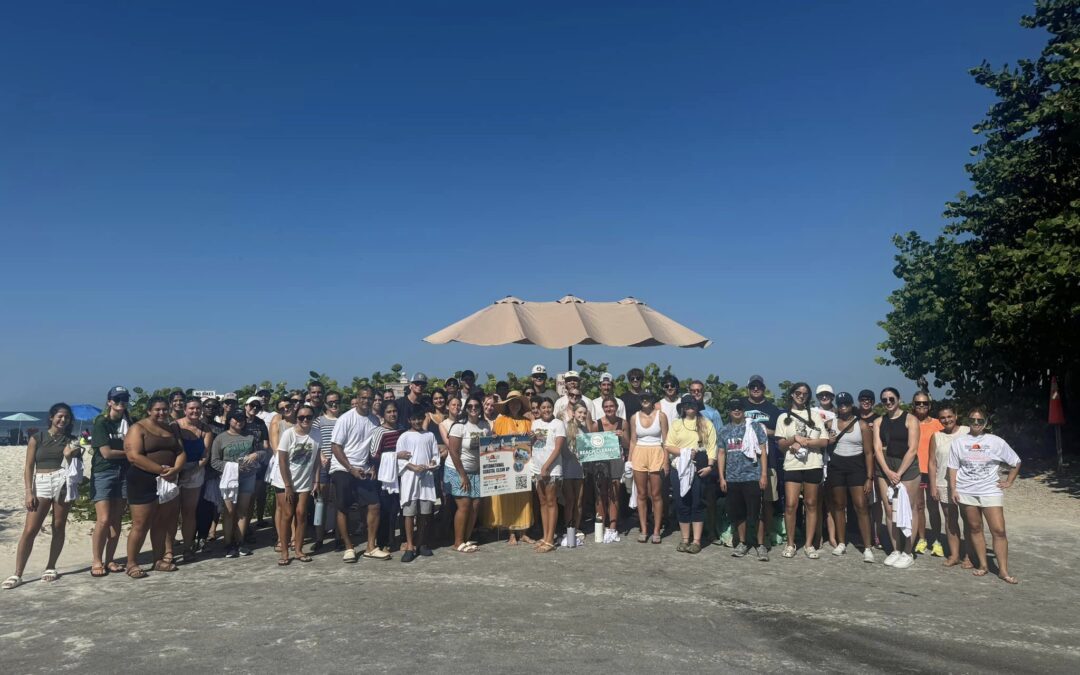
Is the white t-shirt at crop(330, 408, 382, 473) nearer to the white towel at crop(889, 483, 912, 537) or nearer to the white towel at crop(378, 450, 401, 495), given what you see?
the white towel at crop(378, 450, 401, 495)

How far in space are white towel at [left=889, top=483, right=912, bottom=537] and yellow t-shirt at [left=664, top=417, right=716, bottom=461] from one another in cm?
216

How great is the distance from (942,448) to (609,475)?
162 inches

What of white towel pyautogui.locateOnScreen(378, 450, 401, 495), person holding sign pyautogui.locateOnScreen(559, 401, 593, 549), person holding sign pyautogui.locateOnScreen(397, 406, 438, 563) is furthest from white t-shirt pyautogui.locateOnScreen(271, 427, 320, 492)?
person holding sign pyautogui.locateOnScreen(559, 401, 593, 549)

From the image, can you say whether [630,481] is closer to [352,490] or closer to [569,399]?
[569,399]

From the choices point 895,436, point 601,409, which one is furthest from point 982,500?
point 601,409

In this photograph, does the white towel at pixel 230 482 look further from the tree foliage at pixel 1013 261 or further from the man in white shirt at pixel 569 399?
the tree foliage at pixel 1013 261

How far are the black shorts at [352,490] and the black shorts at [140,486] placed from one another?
197cm

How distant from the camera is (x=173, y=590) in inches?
286

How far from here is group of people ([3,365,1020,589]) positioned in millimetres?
7816

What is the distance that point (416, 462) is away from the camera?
28.2ft

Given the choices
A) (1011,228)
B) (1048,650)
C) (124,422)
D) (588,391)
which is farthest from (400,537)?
(1011,228)

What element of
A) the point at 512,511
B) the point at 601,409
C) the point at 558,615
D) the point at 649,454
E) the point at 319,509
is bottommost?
the point at 558,615

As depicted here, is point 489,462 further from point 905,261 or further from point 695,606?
point 905,261

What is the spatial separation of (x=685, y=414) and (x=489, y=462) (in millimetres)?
2680
